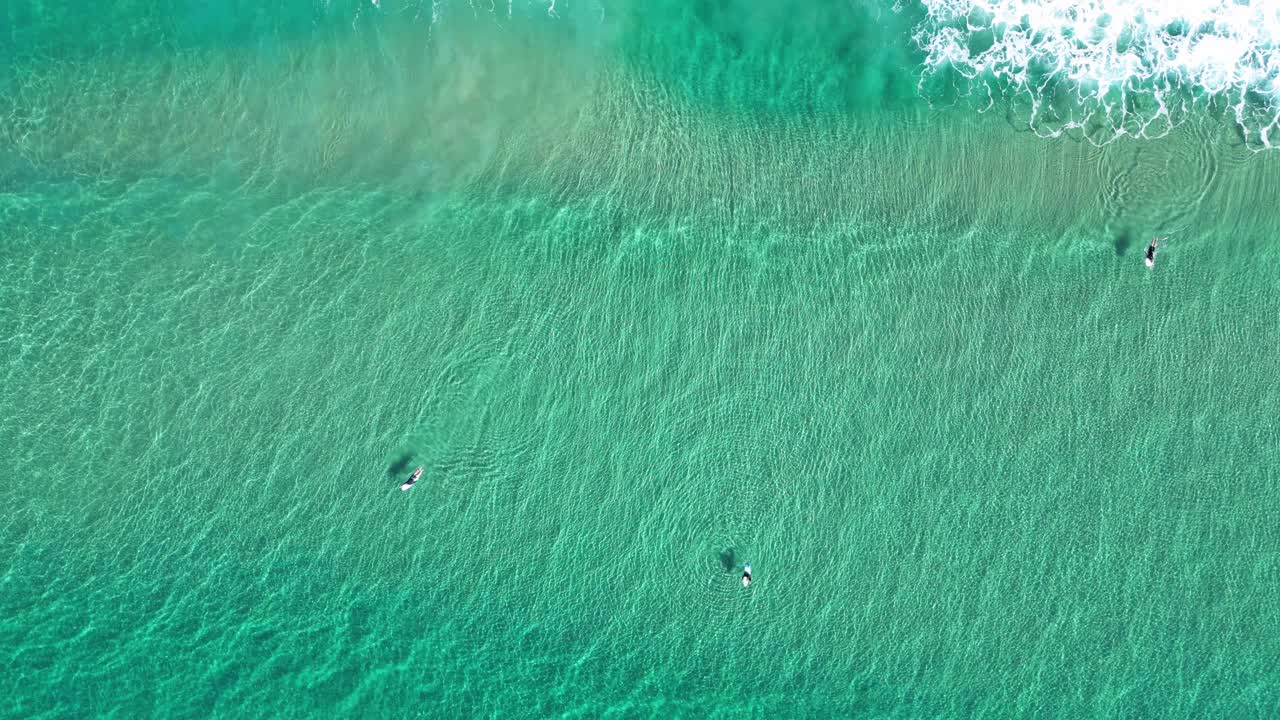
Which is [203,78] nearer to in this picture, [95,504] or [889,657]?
[95,504]

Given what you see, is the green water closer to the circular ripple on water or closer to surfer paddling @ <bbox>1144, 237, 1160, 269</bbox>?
the circular ripple on water

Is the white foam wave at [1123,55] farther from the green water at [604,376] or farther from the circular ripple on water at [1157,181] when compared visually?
the green water at [604,376]

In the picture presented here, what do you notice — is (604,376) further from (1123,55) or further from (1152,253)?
(1123,55)

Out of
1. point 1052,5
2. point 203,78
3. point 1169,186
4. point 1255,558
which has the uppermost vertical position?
point 203,78

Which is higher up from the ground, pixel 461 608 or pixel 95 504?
pixel 95 504

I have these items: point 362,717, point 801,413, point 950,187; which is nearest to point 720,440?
point 801,413

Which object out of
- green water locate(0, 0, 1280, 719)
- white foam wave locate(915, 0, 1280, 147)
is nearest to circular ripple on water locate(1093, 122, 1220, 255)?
green water locate(0, 0, 1280, 719)
